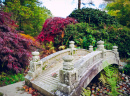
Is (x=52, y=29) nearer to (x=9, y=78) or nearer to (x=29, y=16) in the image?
(x=29, y=16)

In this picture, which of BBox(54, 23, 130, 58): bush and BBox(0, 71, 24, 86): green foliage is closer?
BBox(0, 71, 24, 86): green foliage

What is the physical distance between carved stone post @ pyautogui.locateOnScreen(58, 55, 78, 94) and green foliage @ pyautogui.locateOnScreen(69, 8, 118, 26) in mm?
8854

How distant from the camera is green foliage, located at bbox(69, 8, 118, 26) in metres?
10.9

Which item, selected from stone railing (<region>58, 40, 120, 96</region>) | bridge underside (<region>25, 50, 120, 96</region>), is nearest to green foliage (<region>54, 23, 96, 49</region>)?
bridge underside (<region>25, 50, 120, 96</region>)

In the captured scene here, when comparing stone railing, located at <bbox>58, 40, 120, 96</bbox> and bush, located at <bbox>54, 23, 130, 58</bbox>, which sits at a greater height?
bush, located at <bbox>54, 23, 130, 58</bbox>

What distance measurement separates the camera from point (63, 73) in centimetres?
332

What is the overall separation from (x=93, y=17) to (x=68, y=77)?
32.1ft

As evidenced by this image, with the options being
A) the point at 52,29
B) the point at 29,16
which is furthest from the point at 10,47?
the point at 29,16

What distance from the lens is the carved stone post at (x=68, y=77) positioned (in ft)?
10.5

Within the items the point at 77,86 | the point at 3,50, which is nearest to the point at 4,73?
the point at 3,50

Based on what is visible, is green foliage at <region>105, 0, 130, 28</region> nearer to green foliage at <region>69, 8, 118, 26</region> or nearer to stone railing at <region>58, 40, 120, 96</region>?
green foliage at <region>69, 8, 118, 26</region>

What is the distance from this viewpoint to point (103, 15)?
11039mm

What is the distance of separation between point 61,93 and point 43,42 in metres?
6.73

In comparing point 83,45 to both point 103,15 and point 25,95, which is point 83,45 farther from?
point 25,95
